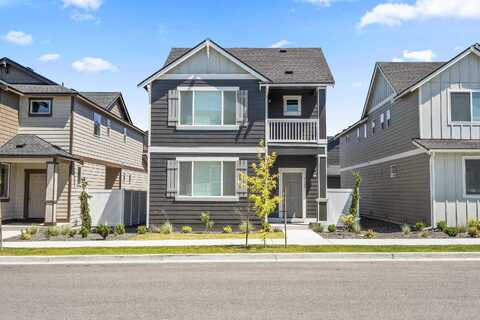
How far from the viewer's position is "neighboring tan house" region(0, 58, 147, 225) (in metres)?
19.2

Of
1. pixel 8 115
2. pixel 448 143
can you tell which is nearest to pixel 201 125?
pixel 8 115

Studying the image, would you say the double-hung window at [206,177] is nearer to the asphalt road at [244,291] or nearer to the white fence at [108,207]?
the white fence at [108,207]

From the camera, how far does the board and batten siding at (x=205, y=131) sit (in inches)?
734

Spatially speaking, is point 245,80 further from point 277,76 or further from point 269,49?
point 269,49

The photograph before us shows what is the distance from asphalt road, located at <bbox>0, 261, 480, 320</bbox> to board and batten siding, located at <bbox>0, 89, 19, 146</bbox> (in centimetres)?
1097

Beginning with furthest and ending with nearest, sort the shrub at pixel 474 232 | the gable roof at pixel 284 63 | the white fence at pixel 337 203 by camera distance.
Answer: the gable roof at pixel 284 63 → the white fence at pixel 337 203 → the shrub at pixel 474 232

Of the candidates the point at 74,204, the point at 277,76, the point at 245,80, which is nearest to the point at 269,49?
the point at 277,76

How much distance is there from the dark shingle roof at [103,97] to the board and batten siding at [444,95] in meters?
17.3

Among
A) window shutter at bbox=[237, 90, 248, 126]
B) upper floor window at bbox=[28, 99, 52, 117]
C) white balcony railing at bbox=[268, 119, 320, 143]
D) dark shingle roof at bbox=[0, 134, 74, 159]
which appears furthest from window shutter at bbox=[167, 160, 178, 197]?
upper floor window at bbox=[28, 99, 52, 117]

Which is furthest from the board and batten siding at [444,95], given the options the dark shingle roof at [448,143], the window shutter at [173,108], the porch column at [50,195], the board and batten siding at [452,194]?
the porch column at [50,195]

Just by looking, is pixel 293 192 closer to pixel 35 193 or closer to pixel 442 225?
pixel 442 225

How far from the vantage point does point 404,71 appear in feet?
75.8

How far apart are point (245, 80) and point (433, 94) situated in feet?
26.9

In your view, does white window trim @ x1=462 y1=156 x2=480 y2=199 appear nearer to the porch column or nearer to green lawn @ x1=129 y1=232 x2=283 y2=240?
green lawn @ x1=129 y1=232 x2=283 y2=240
